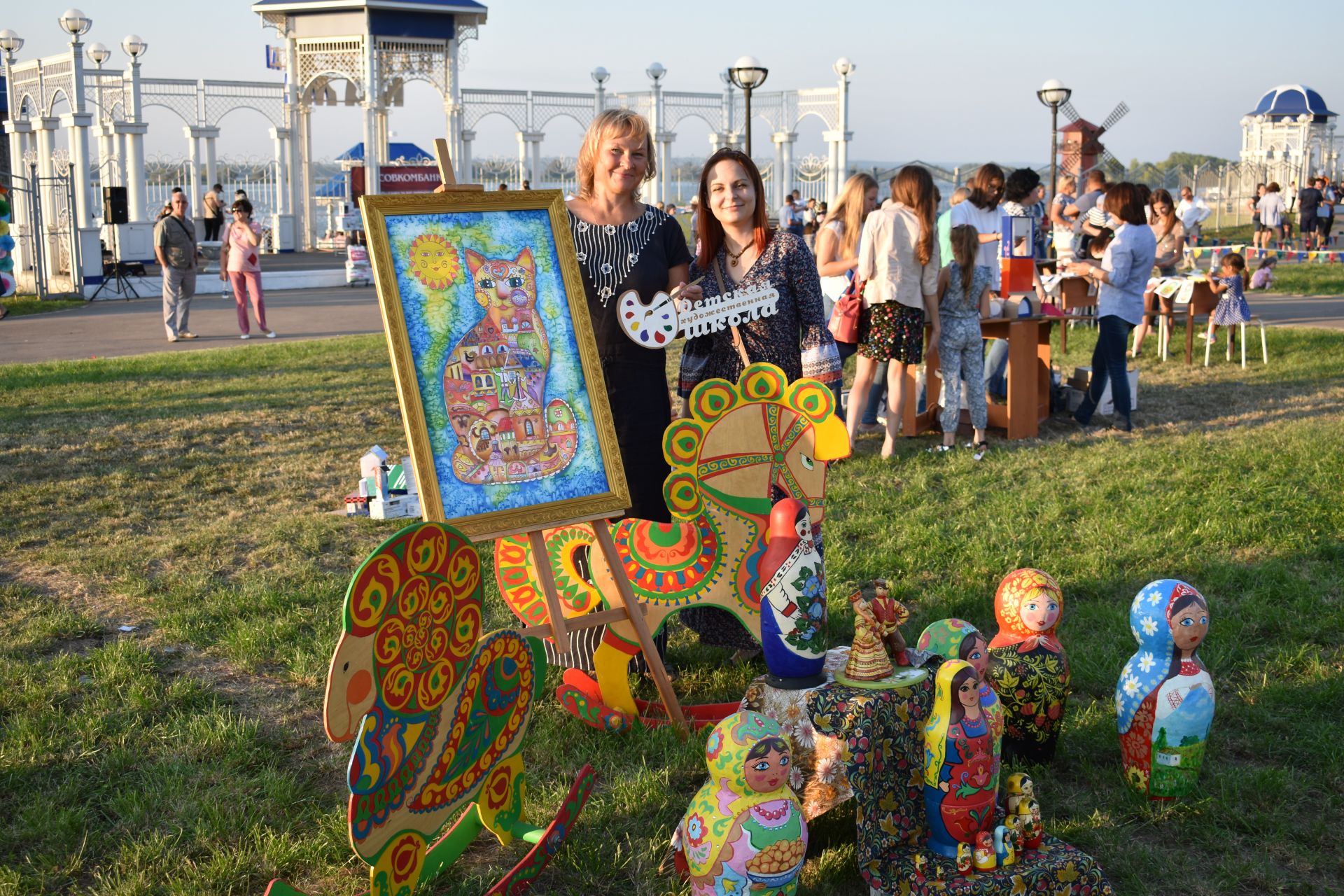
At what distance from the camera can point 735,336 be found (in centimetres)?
370

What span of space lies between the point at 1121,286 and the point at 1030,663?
16.6 feet

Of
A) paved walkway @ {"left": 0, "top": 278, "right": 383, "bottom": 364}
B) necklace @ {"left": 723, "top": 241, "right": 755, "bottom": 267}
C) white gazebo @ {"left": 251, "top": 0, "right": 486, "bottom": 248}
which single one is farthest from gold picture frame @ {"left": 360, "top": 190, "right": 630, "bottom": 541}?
white gazebo @ {"left": 251, "top": 0, "right": 486, "bottom": 248}

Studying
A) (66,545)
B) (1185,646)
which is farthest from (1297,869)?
(66,545)

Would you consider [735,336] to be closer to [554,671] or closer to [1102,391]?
[554,671]

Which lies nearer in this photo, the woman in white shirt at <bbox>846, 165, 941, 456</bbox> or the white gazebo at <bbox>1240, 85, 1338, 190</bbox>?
the woman in white shirt at <bbox>846, 165, 941, 456</bbox>

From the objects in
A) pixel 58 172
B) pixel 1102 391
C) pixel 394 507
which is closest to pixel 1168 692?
pixel 394 507

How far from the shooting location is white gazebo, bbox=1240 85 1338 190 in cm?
4019

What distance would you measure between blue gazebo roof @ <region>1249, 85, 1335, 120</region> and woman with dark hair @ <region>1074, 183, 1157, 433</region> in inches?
1870

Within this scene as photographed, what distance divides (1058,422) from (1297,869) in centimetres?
551

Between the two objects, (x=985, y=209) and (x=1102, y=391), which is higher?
(x=985, y=209)

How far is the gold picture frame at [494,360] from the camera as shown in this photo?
2.94 m

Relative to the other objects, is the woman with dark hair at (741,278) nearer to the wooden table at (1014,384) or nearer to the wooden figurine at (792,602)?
the wooden figurine at (792,602)

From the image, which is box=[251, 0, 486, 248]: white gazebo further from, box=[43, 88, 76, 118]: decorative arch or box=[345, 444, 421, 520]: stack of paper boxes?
box=[345, 444, 421, 520]: stack of paper boxes

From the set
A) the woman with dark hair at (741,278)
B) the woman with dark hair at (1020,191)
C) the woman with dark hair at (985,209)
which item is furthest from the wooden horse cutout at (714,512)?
the woman with dark hair at (1020,191)
